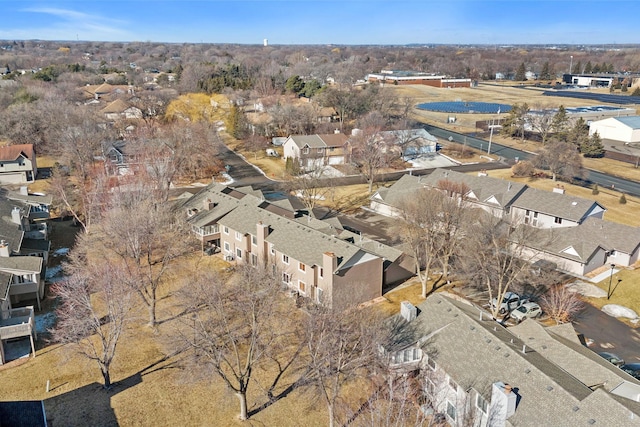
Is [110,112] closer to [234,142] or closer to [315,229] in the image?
[234,142]

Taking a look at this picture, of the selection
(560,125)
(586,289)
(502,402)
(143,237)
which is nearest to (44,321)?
(143,237)

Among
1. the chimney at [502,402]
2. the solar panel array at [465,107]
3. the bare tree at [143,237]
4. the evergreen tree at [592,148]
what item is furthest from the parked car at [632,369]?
the solar panel array at [465,107]

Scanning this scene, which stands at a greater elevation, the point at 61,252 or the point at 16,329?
the point at 16,329

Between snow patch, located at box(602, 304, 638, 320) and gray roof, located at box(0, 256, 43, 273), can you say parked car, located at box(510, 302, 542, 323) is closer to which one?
snow patch, located at box(602, 304, 638, 320)

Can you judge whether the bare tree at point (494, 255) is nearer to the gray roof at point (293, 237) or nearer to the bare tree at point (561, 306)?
the bare tree at point (561, 306)

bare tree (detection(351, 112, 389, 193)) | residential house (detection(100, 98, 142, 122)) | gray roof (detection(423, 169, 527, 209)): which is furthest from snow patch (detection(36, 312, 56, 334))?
residential house (detection(100, 98, 142, 122))

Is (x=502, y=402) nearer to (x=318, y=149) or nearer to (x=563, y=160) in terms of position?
(x=563, y=160)
